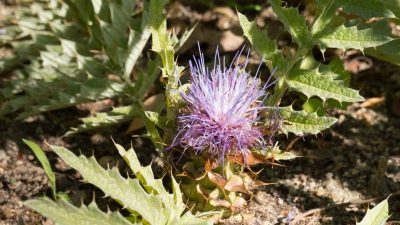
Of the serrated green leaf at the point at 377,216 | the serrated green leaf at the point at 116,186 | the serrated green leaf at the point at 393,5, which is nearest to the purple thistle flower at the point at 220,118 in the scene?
the serrated green leaf at the point at 116,186

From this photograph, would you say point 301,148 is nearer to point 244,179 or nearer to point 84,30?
point 244,179

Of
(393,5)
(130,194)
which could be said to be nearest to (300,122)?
(393,5)

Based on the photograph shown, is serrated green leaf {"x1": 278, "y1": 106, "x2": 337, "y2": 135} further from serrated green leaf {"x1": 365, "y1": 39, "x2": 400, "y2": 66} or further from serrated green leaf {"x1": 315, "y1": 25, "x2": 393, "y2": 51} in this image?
serrated green leaf {"x1": 365, "y1": 39, "x2": 400, "y2": 66}

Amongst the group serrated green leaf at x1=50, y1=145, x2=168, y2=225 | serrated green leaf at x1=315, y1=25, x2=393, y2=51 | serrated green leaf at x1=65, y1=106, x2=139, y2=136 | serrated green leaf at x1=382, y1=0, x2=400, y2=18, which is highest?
serrated green leaf at x1=382, y1=0, x2=400, y2=18

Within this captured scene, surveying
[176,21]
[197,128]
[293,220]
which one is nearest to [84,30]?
[176,21]

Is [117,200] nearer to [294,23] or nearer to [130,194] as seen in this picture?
[130,194]

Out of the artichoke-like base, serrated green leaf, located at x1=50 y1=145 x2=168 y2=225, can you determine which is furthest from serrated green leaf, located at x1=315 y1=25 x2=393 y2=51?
serrated green leaf, located at x1=50 y1=145 x2=168 y2=225

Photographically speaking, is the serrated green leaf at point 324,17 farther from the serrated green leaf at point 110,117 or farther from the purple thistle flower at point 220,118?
the serrated green leaf at point 110,117
